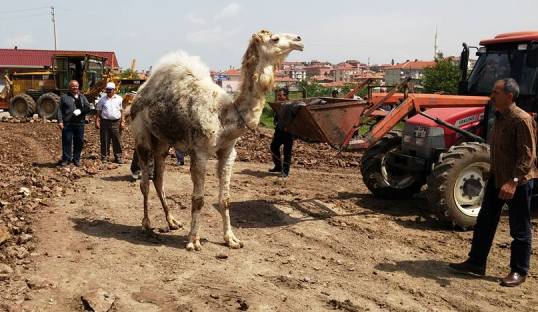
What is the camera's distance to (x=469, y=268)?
520 centimetres

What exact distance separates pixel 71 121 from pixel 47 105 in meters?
12.3

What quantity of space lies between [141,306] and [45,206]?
3.55 m

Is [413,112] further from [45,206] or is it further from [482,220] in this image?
[45,206]

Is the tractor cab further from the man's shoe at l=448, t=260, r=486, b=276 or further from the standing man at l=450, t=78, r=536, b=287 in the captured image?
the man's shoe at l=448, t=260, r=486, b=276

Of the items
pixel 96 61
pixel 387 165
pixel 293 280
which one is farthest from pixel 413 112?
pixel 96 61

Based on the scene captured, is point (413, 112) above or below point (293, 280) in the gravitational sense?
above

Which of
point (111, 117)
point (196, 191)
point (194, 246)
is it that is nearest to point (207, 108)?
point (196, 191)

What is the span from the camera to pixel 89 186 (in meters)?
8.48

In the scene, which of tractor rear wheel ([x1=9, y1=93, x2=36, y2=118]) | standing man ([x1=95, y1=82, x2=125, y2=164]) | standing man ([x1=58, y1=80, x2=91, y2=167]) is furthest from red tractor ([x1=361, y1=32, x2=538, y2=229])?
tractor rear wheel ([x1=9, y1=93, x2=36, y2=118])

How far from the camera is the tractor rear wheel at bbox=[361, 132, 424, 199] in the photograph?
820cm

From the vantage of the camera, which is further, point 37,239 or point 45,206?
point 45,206

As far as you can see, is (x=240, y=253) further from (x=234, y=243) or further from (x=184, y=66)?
(x=184, y=66)

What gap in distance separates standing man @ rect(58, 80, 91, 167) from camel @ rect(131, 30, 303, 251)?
4.72 metres

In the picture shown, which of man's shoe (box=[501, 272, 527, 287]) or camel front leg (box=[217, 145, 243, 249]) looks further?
camel front leg (box=[217, 145, 243, 249])
